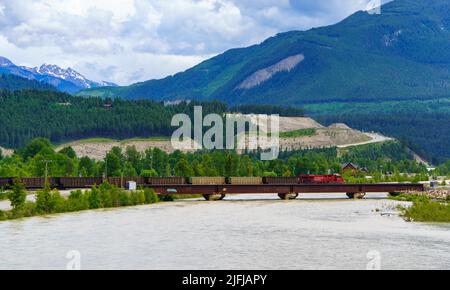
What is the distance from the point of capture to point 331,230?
97.6m

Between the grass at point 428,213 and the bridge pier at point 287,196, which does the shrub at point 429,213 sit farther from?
the bridge pier at point 287,196

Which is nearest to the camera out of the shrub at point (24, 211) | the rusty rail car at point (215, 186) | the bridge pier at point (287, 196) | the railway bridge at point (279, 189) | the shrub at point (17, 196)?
the shrub at point (24, 211)

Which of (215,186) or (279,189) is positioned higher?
(215,186)

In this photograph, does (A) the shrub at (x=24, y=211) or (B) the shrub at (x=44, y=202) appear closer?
(A) the shrub at (x=24, y=211)

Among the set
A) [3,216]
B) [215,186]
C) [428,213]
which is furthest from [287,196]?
[3,216]

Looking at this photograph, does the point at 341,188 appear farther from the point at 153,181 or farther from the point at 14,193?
the point at 14,193

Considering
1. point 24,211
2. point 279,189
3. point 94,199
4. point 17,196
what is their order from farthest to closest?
point 279,189 → point 94,199 → point 17,196 → point 24,211

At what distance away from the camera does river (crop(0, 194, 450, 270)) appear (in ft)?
234

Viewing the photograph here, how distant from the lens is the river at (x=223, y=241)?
7119 cm

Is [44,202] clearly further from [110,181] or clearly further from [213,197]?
[213,197]

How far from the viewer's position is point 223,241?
8575 cm

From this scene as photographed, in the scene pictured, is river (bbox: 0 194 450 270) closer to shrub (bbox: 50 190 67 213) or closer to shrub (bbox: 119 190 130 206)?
shrub (bbox: 50 190 67 213)

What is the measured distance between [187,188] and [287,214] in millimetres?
44043

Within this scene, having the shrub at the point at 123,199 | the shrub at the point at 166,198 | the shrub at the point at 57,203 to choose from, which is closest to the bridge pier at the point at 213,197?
the shrub at the point at 166,198
